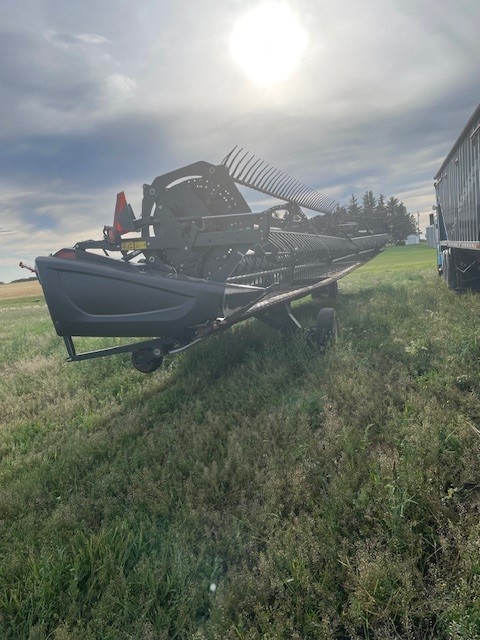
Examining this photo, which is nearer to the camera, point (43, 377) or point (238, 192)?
point (238, 192)

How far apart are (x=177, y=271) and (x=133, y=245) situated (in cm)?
67

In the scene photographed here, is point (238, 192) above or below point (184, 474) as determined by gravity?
above

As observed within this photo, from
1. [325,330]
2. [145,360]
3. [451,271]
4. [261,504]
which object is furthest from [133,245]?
[451,271]

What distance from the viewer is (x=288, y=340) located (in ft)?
21.8

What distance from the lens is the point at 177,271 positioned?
5.65 meters

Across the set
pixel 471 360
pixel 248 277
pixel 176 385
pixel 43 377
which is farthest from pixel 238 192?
pixel 43 377

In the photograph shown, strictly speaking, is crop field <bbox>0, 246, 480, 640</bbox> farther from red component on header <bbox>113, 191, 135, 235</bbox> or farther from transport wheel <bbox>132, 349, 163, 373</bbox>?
red component on header <bbox>113, 191, 135, 235</bbox>

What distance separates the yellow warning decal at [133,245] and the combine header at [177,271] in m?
0.01

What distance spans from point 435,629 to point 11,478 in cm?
361

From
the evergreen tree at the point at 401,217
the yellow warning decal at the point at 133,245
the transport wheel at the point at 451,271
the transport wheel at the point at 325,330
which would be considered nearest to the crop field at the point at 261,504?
the transport wheel at the point at 325,330

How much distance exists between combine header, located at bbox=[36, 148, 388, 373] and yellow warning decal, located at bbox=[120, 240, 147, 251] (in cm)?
1

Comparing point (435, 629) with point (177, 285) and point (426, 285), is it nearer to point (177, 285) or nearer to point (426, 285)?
point (177, 285)

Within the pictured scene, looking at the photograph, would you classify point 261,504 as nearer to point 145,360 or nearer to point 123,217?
point 145,360

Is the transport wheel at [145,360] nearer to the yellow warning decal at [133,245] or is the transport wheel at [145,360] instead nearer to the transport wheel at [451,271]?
the yellow warning decal at [133,245]
